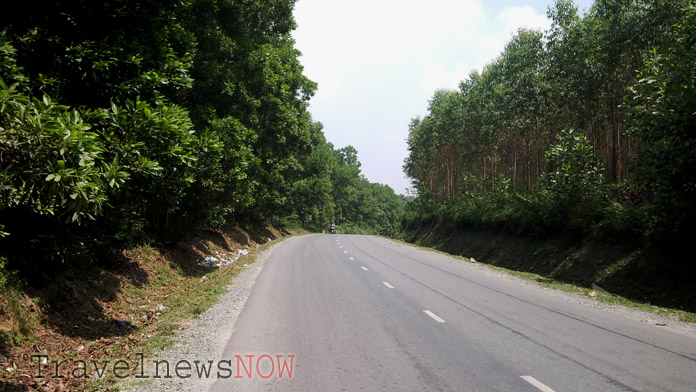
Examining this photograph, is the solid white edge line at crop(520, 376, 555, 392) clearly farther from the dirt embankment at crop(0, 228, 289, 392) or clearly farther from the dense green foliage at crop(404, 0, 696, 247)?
the dense green foliage at crop(404, 0, 696, 247)

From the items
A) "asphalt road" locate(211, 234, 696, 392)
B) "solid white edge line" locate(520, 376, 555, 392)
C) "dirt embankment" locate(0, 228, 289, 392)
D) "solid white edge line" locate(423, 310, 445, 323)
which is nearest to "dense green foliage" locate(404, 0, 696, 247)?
"asphalt road" locate(211, 234, 696, 392)

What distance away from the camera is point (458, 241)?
109 feet

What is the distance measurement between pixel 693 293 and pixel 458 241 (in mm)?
21513

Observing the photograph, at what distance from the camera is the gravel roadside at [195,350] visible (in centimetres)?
516

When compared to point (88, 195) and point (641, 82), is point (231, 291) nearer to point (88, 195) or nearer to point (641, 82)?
point (88, 195)

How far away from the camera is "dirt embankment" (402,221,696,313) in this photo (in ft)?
41.1

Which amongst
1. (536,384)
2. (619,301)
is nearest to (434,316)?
(536,384)

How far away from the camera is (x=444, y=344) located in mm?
6707

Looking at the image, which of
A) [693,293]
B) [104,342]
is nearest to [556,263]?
A: [693,293]

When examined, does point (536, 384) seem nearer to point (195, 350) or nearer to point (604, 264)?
point (195, 350)

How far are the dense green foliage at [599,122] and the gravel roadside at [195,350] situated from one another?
1170cm

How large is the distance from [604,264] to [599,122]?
44.4 ft

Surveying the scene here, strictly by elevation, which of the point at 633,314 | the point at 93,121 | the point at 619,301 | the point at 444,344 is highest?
the point at 93,121

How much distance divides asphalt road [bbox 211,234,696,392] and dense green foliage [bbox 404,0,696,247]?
5.05m
